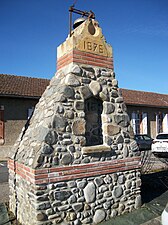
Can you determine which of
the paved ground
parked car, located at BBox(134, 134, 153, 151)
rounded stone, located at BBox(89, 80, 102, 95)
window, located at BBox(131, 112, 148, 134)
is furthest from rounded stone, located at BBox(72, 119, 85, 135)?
window, located at BBox(131, 112, 148, 134)

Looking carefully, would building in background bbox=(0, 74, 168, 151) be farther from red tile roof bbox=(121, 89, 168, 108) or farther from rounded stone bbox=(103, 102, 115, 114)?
rounded stone bbox=(103, 102, 115, 114)

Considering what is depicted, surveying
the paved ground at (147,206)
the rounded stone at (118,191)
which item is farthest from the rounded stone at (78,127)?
the paved ground at (147,206)

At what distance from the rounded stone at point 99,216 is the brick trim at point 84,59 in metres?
3.30

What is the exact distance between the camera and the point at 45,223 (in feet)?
10.8

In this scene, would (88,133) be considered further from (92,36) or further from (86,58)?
(92,36)

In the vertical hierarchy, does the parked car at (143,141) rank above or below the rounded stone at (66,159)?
below

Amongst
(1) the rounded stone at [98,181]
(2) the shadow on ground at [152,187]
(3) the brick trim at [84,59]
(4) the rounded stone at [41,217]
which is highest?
(3) the brick trim at [84,59]

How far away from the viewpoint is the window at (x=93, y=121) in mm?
4398

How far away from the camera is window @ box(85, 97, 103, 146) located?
4398 millimetres

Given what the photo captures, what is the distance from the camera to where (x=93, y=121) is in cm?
448

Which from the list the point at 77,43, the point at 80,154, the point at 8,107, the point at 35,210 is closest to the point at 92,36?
the point at 77,43

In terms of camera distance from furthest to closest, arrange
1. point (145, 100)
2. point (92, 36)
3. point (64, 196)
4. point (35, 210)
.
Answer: point (145, 100) → point (92, 36) → point (64, 196) → point (35, 210)

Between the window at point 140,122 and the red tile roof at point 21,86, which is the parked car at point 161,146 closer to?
the window at point 140,122

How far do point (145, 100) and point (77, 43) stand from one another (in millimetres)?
16991
